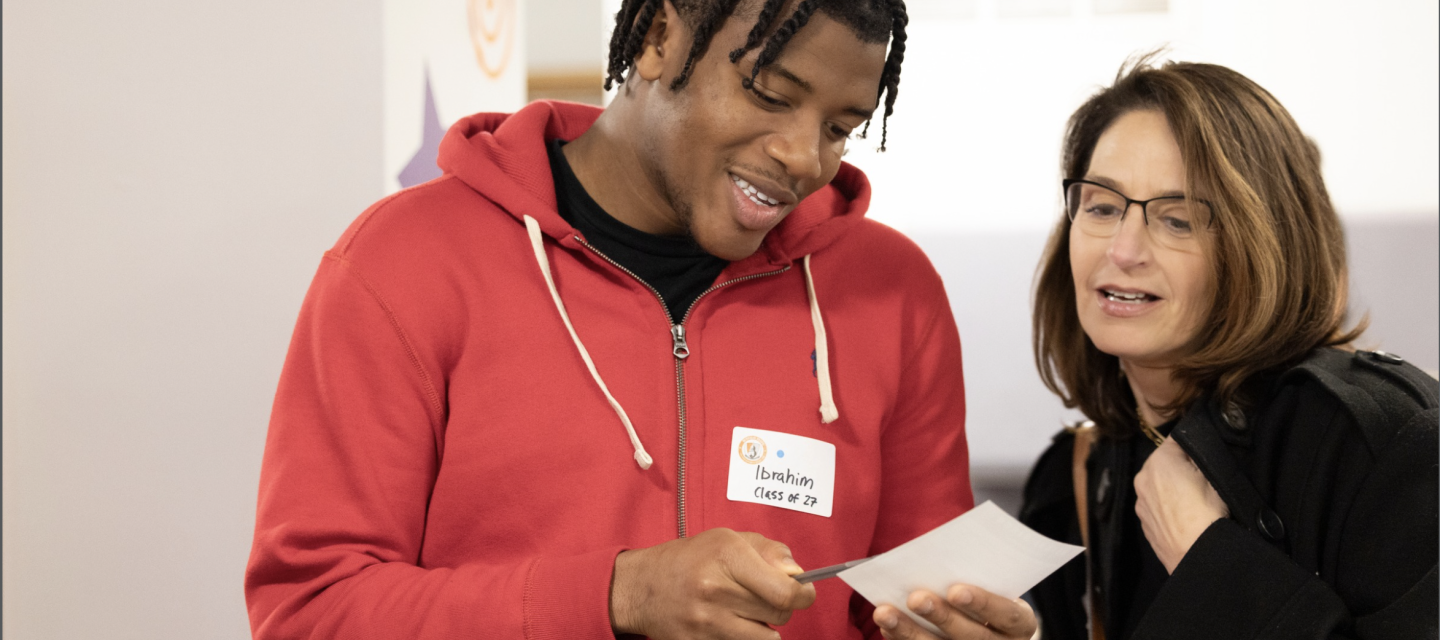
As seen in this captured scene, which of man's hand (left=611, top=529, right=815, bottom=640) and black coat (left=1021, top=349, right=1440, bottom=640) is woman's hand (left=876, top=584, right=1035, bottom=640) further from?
black coat (left=1021, top=349, right=1440, bottom=640)

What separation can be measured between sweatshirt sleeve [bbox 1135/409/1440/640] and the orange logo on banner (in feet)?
5.54

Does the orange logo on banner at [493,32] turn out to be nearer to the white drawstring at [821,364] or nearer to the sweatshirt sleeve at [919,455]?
the white drawstring at [821,364]

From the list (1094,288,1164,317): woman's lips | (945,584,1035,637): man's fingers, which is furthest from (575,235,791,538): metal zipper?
(1094,288,1164,317): woman's lips

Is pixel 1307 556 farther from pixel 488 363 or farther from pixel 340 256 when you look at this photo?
pixel 340 256

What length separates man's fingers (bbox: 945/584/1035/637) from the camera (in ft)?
3.89

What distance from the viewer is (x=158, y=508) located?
1.82 meters

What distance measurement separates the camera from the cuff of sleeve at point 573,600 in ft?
3.71

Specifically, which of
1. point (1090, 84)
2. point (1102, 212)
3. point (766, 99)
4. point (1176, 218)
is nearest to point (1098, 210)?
point (1102, 212)

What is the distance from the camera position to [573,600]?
44.8 inches

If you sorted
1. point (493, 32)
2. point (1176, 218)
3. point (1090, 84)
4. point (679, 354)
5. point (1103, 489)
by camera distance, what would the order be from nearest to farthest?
point (679, 354) < point (1176, 218) < point (1103, 489) < point (493, 32) < point (1090, 84)

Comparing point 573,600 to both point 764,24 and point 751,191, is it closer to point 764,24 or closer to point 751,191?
point 751,191

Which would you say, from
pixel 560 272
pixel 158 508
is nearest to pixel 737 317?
pixel 560 272

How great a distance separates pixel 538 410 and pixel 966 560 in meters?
0.51

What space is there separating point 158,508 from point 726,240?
3.65 feet
